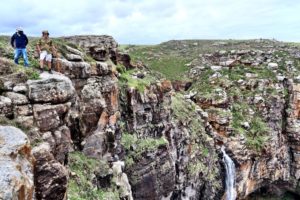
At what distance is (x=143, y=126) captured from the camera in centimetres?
2614

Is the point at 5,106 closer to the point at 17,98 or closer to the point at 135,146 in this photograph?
the point at 17,98

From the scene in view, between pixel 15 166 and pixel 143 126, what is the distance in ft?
58.3

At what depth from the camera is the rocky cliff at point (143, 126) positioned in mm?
11938

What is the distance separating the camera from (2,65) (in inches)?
537

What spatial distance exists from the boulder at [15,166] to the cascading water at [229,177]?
31.0 m

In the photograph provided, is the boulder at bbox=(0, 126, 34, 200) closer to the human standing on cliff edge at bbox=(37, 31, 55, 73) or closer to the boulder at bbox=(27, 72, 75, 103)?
the boulder at bbox=(27, 72, 75, 103)

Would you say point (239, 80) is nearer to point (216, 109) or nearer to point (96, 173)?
point (216, 109)

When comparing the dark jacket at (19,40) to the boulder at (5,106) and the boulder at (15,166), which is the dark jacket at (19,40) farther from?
the boulder at (15,166)

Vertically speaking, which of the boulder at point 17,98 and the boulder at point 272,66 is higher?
the boulder at point 17,98

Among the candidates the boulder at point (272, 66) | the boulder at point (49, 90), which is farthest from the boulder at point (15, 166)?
the boulder at point (272, 66)

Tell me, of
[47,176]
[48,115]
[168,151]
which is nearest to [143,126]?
[168,151]

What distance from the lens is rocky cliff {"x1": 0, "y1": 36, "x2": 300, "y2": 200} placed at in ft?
39.2

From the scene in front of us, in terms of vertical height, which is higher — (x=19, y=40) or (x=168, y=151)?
(x=19, y=40)

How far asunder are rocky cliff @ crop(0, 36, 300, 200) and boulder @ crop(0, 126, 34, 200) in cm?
3
